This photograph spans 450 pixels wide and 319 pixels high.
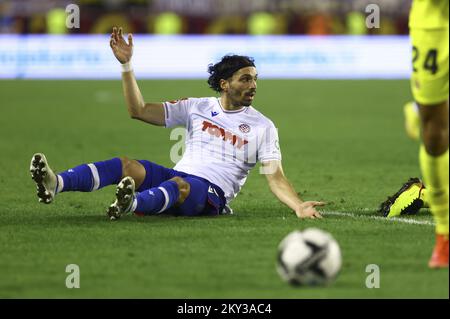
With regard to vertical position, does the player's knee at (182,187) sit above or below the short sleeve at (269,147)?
below

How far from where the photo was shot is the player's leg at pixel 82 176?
7932 millimetres

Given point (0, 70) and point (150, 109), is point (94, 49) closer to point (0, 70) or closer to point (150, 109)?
point (0, 70)

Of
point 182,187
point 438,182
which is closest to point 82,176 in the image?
point 182,187

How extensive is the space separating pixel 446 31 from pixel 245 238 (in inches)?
86.6

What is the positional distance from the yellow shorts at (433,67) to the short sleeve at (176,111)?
2814 mm

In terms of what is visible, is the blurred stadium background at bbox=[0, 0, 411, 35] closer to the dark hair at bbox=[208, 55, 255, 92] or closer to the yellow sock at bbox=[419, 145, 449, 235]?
the dark hair at bbox=[208, 55, 255, 92]

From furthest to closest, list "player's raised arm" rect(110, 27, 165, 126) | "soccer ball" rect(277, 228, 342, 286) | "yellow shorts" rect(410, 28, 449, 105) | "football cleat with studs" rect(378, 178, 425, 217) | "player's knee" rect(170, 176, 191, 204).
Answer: "football cleat with studs" rect(378, 178, 425, 217) < "player's raised arm" rect(110, 27, 165, 126) < "player's knee" rect(170, 176, 191, 204) < "yellow shorts" rect(410, 28, 449, 105) < "soccer ball" rect(277, 228, 342, 286)

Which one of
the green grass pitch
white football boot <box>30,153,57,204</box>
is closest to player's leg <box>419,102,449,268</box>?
the green grass pitch

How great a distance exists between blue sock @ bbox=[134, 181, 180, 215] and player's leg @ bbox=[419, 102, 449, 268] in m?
2.31

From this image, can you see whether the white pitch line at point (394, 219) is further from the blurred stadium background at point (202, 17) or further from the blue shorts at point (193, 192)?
the blurred stadium background at point (202, 17)

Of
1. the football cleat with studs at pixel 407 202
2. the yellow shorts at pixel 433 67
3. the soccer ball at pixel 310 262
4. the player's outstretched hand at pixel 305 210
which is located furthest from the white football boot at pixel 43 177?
the yellow shorts at pixel 433 67

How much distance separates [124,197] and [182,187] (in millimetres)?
617

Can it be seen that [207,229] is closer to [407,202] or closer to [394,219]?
[394,219]

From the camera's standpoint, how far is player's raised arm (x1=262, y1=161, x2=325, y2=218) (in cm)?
814
